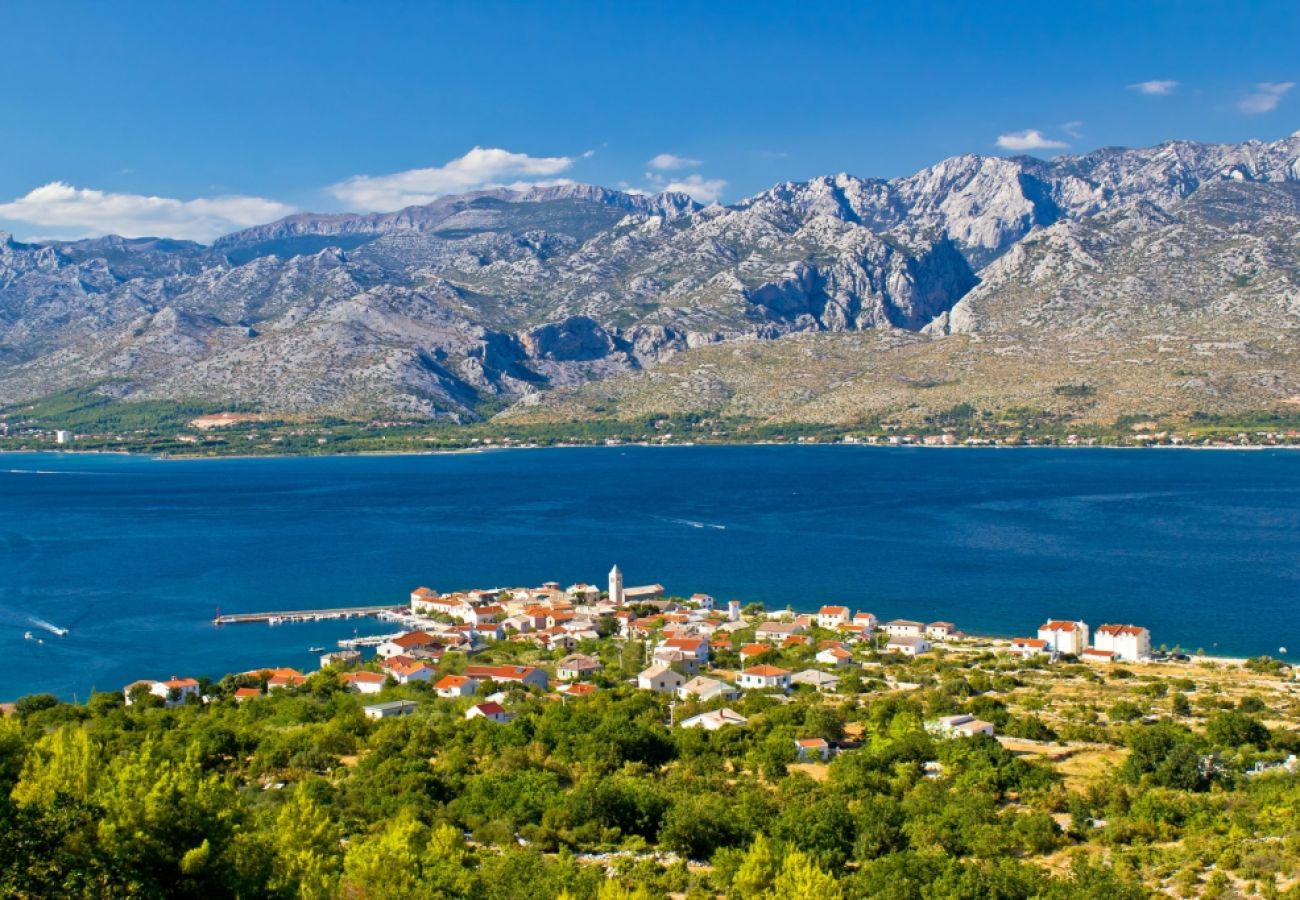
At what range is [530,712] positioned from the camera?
104 feet

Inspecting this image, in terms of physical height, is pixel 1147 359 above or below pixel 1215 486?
above

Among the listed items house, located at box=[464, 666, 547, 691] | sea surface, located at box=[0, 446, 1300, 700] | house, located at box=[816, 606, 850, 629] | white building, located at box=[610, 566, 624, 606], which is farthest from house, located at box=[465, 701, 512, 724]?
white building, located at box=[610, 566, 624, 606]

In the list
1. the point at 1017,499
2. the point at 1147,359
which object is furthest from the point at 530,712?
the point at 1147,359

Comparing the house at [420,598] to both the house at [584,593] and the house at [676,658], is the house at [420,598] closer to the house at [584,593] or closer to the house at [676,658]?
the house at [584,593]

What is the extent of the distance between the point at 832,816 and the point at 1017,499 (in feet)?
262

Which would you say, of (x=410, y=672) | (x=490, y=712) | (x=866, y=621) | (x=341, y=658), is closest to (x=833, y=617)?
(x=866, y=621)

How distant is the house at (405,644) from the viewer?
44.9 meters

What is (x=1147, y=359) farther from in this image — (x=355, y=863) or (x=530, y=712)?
(x=355, y=863)

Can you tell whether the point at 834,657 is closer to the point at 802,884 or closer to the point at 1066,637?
the point at 1066,637

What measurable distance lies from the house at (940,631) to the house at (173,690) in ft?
90.3

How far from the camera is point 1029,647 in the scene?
4375 centimetres

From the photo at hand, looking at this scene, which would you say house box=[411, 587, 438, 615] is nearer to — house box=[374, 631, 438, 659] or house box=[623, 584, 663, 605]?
house box=[623, 584, 663, 605]

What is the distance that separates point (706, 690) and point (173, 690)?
1720cm

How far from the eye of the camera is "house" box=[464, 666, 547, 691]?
38.3 m
